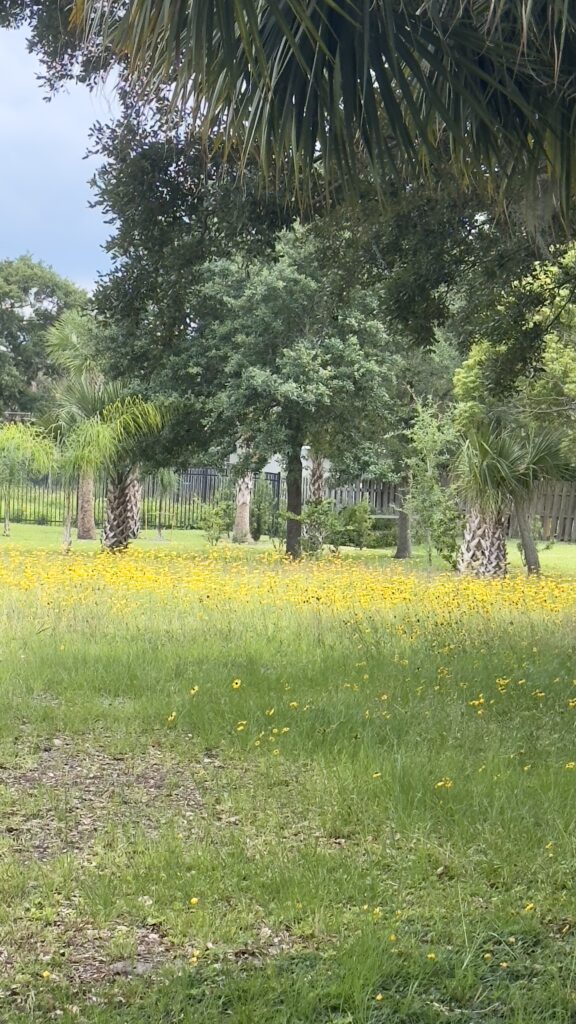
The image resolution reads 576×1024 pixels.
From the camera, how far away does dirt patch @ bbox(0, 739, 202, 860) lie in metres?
3.58

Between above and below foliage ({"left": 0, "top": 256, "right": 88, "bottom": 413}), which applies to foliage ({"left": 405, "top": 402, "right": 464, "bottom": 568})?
below

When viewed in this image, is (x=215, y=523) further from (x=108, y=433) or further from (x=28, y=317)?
(x=28, y=317)

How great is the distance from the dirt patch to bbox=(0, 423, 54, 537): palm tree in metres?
12.4

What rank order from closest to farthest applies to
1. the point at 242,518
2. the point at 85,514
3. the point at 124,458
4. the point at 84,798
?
the point at 84,798, the point at 124,458, the point at 242,518, the point at 85,514

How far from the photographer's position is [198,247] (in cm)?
694

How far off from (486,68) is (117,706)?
402cm

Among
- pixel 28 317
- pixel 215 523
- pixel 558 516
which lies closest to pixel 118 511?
pixel 215 523

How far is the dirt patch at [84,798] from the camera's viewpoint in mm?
3576

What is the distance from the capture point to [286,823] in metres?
3.74

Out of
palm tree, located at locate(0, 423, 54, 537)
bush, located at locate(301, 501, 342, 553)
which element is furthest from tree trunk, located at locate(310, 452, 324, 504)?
palm tree, located at locate(0, 423, 54, 537)

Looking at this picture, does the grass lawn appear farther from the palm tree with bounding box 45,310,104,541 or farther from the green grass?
the green grass

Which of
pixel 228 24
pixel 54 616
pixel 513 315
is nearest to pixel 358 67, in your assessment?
pixel 228 24

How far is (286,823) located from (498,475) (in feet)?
31.1

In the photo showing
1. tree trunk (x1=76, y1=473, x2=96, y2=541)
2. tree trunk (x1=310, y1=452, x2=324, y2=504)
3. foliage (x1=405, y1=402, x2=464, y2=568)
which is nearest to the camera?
foliage (x1=405, y1=402, x2=464, y2=568)
